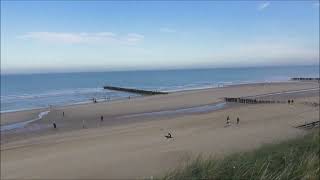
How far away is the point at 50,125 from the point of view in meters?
32.1

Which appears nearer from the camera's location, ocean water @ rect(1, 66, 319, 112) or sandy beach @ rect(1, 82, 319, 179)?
sandy beach @ rect(1, 82, 319, 179)

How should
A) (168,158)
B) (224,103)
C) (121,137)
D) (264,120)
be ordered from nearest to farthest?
(168,158) < (121,137) < (264,120) < (224,103)

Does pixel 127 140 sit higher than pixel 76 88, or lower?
lower

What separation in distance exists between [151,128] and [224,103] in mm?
20983

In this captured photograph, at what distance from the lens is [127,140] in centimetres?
2312

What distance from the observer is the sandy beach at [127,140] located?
53.7ft

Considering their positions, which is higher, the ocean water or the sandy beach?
the ocean water

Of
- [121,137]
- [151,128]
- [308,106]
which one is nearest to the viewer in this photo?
[121,137]

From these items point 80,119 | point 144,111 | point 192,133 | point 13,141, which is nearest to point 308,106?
point 144,111

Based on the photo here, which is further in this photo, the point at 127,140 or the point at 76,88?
the point at 76,88

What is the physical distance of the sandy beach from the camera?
1636cm

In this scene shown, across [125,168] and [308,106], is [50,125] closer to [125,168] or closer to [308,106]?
[125,168]

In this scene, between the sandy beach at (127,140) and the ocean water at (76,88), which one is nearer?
the sandy beach at (127,140)

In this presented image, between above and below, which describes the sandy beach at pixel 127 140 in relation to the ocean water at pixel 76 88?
below
